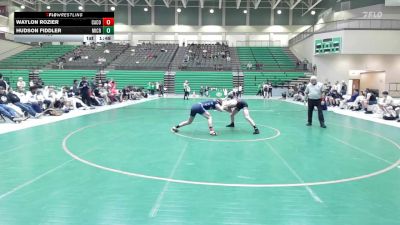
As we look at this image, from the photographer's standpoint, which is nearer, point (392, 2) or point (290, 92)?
point (392, 2)

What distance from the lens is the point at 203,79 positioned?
38.2 m

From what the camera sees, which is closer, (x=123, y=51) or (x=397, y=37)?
(x=397, y=37)

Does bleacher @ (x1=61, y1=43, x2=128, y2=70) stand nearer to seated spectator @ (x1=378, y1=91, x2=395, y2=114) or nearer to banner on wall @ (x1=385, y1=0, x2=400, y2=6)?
banner on wall @ (x1=385, y1=0, x2=400, y2=6)

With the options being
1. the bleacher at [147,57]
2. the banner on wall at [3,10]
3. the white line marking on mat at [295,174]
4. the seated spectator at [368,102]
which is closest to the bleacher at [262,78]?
the bleacher at [147,57]

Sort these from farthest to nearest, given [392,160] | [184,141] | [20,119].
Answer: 1. [20,119]
2. [184,141]
3. [392,160]

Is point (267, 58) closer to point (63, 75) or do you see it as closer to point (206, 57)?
point (206, 57)

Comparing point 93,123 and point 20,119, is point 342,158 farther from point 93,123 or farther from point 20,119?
point 20,119

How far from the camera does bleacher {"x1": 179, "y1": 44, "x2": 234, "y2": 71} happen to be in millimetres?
40562

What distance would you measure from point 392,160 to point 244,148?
3166mm

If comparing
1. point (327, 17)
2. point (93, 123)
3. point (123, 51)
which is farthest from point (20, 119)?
point (327, 17)

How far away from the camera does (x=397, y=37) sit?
3167cm

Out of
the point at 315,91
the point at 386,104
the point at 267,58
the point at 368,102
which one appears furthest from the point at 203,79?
the point at 315,91

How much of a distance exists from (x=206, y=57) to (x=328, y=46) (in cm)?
1495

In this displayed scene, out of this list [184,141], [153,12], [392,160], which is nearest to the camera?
[392,160]
